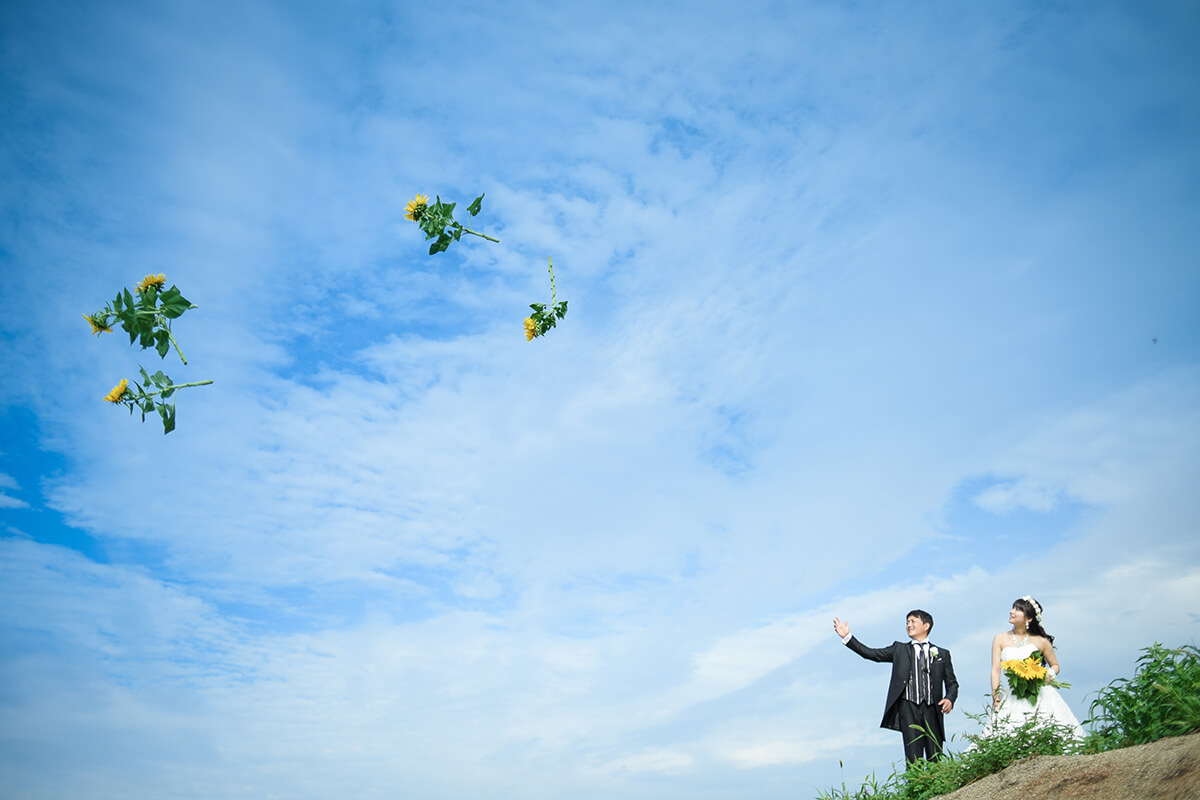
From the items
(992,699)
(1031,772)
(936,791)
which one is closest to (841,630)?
(992,699)

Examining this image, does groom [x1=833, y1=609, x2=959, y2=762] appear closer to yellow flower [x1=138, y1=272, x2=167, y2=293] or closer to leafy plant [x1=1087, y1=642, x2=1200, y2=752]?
leafy plant [x1=1087, y1=642, x2=1200, y2=752]

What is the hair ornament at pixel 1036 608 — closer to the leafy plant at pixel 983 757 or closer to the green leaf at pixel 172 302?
the leafy plant at pixel 983 757

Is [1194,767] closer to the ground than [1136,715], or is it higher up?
closer to the ground

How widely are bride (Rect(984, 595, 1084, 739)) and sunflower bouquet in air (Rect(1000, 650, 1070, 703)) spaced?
2.3 inches

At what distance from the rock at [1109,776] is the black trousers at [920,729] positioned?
6.17 feet

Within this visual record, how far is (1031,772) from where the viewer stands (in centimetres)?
775

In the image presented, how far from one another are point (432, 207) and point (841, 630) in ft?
27.1

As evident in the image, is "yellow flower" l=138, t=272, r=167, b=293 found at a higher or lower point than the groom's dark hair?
higher

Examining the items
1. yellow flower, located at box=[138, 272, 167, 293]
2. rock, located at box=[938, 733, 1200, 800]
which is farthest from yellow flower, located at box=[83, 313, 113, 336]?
rock, located at box=[938, 733, 1200, 800]

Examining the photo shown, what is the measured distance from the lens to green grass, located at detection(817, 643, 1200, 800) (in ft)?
24.0

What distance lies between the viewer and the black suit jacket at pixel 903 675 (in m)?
10.5

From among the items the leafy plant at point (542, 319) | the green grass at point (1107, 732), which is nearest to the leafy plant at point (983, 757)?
the green grass at point (1107, 732)

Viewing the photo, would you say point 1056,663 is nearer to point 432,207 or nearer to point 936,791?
point 936,791

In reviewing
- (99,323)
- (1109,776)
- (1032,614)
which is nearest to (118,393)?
(99,323)
